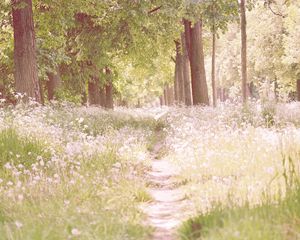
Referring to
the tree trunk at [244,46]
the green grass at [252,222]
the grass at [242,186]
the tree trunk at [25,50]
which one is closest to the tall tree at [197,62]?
the tree trunk at [244,46]

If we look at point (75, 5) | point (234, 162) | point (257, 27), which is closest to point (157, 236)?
point (234, 162)

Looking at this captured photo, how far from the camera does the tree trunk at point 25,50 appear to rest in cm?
1537

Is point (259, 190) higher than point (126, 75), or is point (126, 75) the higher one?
point (126, 75)

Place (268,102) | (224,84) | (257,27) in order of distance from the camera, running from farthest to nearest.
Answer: (224,84), (257,27), (268,102)

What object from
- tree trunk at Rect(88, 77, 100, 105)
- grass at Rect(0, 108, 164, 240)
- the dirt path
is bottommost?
the dirt path

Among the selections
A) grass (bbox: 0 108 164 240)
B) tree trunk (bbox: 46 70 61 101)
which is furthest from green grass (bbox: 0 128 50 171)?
tree trunk (bbox: 46 70 61 101)

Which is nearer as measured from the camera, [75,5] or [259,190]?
[259,190]

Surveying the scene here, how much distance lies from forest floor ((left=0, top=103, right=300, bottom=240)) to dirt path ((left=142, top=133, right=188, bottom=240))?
16 mm

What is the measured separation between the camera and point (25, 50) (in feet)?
50.8

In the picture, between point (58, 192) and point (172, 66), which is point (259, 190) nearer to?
point (58, 192)

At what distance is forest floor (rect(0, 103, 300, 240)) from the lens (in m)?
4.75

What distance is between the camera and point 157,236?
5.51 metres

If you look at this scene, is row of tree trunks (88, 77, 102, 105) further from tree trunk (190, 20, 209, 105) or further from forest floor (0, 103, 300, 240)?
forest floor (0, 103, 300, 240)

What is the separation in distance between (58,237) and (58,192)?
212 cm
